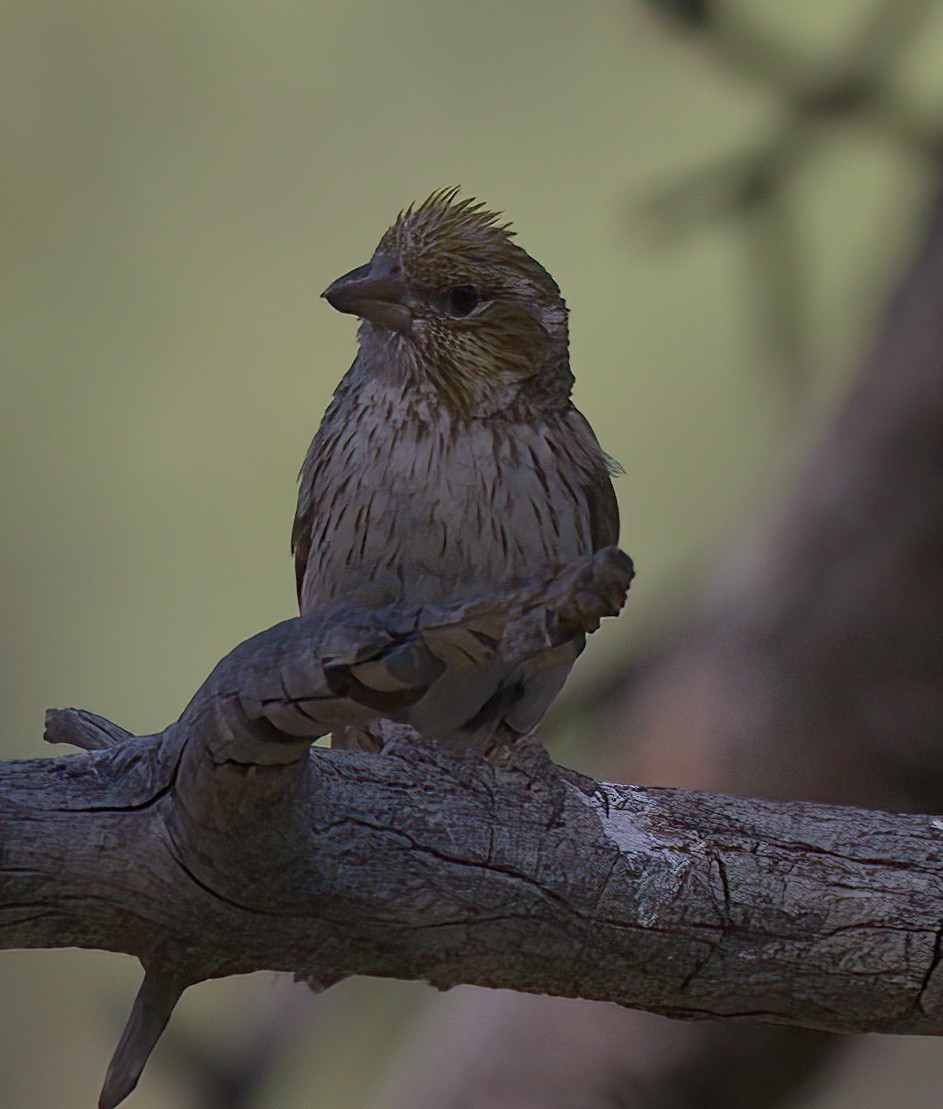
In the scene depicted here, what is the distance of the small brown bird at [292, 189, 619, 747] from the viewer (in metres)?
3.57

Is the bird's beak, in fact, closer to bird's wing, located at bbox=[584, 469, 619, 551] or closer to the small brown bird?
the small brown bird

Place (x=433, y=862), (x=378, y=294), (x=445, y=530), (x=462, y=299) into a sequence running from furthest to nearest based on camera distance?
(x=462, y=299) → (x=378, y=294) → (x=445, y=530) → (x=433, y=862)

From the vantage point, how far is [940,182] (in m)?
5.90

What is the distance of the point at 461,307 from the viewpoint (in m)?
3.83

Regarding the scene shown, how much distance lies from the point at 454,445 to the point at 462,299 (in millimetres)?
400

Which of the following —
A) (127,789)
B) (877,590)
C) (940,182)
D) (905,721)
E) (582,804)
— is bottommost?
(127,789)

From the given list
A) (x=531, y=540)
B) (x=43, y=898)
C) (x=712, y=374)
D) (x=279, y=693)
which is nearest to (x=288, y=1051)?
(x=531, y=540)

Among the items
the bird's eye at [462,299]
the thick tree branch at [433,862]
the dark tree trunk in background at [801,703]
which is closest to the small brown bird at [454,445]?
the bird's eye at [462,299]

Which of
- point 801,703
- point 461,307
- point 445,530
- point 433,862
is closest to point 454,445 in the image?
point 445,530

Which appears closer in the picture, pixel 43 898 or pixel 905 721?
pixel 43 898

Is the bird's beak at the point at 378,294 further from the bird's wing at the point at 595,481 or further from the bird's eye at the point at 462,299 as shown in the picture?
the bird's wing at the point at 595,481

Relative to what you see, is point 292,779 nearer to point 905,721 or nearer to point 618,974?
point 618,974

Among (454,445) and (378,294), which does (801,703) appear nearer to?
(454,445)

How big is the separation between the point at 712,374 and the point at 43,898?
6.93m
